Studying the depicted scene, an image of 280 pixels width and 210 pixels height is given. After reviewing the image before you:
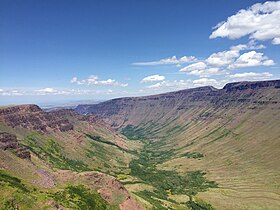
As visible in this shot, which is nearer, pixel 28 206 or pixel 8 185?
pixel 28 206

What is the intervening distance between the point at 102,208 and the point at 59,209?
40.6 m

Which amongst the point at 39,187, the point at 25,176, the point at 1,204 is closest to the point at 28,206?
the point at 1,204

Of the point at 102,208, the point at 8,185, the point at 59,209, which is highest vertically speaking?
the point at 8,185

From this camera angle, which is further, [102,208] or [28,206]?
[102,208]

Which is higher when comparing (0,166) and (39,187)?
(0,166)

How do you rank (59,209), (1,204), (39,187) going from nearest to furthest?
(1,204)
(59,209)
(39,187)

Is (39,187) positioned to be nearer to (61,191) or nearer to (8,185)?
(61,191)

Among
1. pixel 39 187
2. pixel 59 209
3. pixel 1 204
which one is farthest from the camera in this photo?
pixel 39 187

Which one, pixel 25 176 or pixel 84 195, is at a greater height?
pixel 25 176

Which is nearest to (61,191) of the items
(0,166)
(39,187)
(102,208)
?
(39,187)

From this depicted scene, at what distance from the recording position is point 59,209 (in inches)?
6265

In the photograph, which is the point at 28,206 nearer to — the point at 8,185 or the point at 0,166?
the point at 8,185

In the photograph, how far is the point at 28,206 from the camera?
493 feet

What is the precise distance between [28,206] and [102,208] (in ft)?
183
